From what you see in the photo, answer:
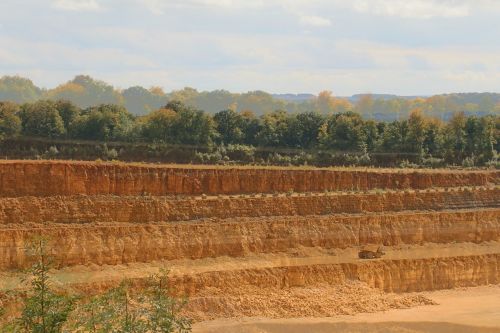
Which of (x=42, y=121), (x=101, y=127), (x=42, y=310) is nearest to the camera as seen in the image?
(x=42, y=310)

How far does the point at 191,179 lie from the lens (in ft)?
162

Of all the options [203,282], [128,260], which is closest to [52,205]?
[128,260]

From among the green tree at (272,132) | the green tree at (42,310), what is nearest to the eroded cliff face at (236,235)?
the green tree at (42,310)

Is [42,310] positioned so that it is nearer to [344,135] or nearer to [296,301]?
[296,301]

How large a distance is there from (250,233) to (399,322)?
9.71 m

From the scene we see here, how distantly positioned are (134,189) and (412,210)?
17.2 metres

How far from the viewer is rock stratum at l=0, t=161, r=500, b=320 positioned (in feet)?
134

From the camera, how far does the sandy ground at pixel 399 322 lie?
38.6m

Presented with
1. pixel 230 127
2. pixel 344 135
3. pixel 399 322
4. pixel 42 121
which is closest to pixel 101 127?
pixel 42 121

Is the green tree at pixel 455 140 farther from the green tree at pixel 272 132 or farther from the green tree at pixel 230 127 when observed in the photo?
the green tree at pixel 230 127

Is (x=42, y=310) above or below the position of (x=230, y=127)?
below

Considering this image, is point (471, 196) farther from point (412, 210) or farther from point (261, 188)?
point (261, 188)

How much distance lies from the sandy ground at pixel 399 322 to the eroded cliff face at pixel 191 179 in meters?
11.9

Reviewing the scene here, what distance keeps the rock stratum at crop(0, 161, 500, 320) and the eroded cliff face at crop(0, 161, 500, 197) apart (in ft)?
0.23
